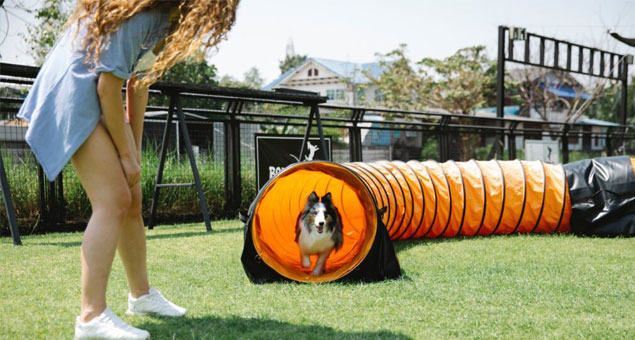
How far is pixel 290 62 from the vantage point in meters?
88.1

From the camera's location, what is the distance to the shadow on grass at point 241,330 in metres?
2.55

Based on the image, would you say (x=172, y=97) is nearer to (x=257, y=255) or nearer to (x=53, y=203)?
(x=53, y=203)

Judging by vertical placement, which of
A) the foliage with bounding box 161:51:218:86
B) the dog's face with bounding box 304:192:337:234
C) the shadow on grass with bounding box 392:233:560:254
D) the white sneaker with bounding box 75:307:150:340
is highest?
the foliage with bounding box 161:51:218:86

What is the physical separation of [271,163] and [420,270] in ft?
12.9

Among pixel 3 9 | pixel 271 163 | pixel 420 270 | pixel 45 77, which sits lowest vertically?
pixel 420 270

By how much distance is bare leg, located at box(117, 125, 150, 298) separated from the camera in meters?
2.65

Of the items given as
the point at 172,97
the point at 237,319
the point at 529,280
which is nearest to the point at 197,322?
the point at 237,319

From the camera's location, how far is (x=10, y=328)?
8.53ft

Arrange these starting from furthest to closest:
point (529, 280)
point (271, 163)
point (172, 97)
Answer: point (271, 163) → point (172, 97) → point (529, 280)

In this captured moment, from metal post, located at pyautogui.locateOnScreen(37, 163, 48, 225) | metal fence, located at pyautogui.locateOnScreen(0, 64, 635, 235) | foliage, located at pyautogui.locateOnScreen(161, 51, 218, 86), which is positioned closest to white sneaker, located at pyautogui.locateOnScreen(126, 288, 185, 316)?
metal fence, located at pyautogui.locateOnScreen(0, 64, 635, 235)

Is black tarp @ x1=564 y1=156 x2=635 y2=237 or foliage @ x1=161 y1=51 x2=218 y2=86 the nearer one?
black tarp @ x1=564 y1=156 x2=635 y2=237

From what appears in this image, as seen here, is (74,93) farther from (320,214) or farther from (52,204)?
(52,204)

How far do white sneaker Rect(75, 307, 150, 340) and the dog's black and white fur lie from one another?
209 centimetres

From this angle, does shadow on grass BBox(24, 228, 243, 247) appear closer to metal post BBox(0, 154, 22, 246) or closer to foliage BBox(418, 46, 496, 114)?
metal post BBox(0, 154, 22, 246)
